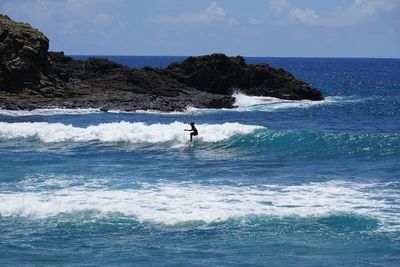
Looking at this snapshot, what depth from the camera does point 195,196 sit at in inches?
879

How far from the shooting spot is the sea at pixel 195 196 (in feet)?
53.5

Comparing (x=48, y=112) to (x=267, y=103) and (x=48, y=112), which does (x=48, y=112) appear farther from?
(x=267, y=103)

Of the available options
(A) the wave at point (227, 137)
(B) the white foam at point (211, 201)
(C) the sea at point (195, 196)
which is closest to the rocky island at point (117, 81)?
(A) the wave at point (227, 137)

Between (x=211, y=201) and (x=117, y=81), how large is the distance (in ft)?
138

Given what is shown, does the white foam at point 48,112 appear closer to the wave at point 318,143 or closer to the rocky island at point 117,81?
the rocky island at point 117,81

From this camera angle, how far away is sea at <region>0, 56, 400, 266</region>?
1630 cm

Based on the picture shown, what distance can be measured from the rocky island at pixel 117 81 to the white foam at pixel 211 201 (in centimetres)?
2814

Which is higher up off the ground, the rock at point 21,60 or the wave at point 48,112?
the rock at point 21,60

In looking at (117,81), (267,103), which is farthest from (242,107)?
(117,81)

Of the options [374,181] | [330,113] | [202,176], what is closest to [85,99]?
[330,113]

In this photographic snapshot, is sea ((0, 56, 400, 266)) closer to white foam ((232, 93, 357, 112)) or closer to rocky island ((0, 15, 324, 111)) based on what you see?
rocky island ((0, 15, 324, 111))

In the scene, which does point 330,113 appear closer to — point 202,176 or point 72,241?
point 202,176

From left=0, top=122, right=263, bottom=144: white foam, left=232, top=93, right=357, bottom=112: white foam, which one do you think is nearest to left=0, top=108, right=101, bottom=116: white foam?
left=0, top=122, right=263, bottom=144: white foam

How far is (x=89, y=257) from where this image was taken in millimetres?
15859
